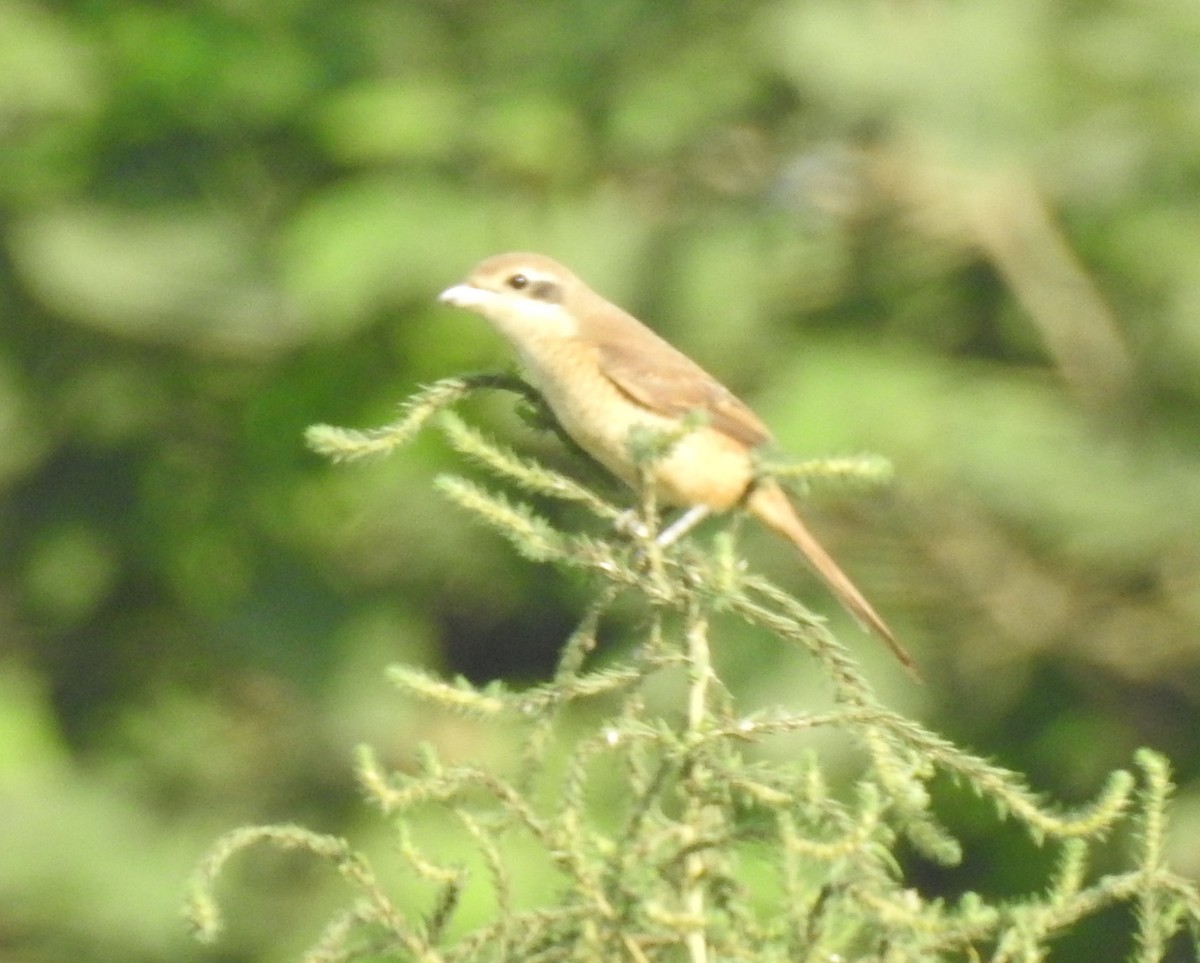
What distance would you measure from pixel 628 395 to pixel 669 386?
0.48ft

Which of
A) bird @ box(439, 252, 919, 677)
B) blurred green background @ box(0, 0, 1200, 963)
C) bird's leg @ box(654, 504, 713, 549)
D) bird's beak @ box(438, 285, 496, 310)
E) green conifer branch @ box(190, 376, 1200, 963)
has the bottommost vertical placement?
green conifer branch @ box(190, 376, 1200, 963)

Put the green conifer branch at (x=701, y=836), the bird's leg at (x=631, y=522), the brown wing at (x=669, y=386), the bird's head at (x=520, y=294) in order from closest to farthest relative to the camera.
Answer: the green conifer branch at (x=701, y=836), the bird's leg at (x=631, y=522), the brown wing at (x=669, y=386), the bird's head at (x=520, y=294)

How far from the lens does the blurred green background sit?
6.18 meters

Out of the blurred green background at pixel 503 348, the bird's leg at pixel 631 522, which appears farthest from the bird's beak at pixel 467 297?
the blurred green background at pixel 503 348

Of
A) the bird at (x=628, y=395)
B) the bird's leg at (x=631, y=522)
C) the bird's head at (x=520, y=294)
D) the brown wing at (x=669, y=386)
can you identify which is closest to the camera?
the bird's leg at (x=631, y=522)

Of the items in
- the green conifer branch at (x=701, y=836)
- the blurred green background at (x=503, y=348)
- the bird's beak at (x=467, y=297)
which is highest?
the blurred green background at (x=503, y=348)

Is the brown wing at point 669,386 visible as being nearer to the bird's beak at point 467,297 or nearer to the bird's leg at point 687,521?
the bird's leg at point 687,521

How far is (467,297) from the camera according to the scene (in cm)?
463

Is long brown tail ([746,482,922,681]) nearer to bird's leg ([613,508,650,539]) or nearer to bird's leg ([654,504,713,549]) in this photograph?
bird's leg ([654,504,713,549])

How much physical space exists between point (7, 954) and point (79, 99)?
287 centimetres

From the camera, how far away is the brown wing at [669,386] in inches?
169

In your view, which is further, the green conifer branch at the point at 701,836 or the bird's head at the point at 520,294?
the bird's head at the point at 520,294

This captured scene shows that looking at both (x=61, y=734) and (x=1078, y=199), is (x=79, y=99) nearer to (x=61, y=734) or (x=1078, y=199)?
(x=61, y=734)

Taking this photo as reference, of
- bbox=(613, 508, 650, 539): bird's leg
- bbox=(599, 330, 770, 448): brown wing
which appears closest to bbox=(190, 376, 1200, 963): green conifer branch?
bbox=(613, 508, 650, 539): bird's leg
